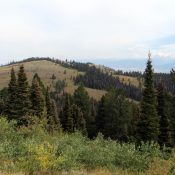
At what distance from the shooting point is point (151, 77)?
58.2 meters

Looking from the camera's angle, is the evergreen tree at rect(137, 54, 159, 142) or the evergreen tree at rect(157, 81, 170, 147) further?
the evergreen tree at rect(157, 81, 170, 147)

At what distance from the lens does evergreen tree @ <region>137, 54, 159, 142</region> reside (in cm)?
5634

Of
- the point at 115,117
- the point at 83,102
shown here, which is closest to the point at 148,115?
the point at 115,117

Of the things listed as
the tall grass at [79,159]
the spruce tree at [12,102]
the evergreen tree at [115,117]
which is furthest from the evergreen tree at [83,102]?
the tall grass at [79,159]

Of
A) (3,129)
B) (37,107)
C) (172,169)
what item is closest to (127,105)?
(37,107)

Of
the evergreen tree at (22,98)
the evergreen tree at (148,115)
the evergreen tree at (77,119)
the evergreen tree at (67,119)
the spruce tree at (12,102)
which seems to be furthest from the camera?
the evergreen tree at (77,119)

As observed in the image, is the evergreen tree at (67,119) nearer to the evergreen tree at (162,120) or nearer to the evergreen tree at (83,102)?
the evergreen tree at (83,102)

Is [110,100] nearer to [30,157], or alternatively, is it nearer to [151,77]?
[151,77]

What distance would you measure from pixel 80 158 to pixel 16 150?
2360mm

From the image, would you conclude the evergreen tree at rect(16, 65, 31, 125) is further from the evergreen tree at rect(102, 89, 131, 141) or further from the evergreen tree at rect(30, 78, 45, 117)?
the evergreen tree at rect(102, 89, 131, 141)

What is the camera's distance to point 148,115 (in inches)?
2240

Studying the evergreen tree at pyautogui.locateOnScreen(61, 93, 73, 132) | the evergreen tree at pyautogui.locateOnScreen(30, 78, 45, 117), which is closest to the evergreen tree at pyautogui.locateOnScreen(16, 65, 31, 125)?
the evergreen tree at pyautogui.locateOnScreen(30, 78, 45, 117)

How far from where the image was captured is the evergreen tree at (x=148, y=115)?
5634 centimetres

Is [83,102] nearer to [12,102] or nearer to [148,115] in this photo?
[12,102]
